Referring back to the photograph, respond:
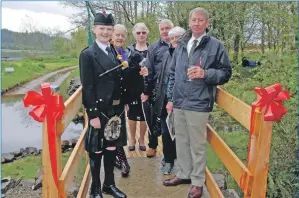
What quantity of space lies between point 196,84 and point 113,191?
3.82 feet

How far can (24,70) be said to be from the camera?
31.1 m

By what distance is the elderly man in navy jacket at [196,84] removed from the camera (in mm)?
3047

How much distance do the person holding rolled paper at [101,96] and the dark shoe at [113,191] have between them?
0.45 ft

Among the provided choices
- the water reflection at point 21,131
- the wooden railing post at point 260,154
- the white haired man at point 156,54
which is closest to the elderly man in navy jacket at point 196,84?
the white haired man at point 156,54

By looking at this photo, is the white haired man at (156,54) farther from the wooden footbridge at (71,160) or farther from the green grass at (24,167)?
the green grass at (24,167)

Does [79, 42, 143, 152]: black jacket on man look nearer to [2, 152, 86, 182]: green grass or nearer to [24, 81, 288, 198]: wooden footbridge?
[24, 81, 288, 198]: wooden footbridge

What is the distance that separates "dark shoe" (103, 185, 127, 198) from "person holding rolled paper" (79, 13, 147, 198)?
5.4 inches

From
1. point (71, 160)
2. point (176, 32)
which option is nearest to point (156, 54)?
point (176, 32)

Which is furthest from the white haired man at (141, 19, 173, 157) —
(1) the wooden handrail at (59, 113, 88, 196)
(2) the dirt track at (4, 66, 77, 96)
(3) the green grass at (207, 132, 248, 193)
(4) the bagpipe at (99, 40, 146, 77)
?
(2) the dirt track at (4, 66, 77, 96)

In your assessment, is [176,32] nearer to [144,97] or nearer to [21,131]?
[144,97]

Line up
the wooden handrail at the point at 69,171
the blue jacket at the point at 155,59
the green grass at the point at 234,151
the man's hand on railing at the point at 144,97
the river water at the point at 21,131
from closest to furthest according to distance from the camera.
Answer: the wooden handrail at the point at 69,171 < the blue jacket at the point at 155,59 < the man's hand on railing at the point at 144,97 < the green grass at the point at 234,151 < the river water at the point at 21,131

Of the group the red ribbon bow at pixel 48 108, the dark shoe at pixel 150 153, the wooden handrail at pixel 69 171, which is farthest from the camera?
the dark shoe at pixel 150 153

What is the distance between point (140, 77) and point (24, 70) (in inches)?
1153

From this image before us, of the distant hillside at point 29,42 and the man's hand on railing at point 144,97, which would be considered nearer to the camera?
the man's hand on railing at point 144,97
